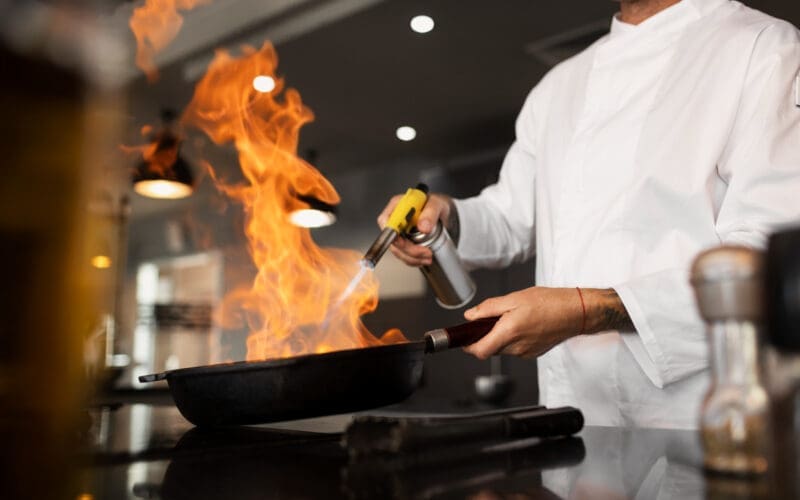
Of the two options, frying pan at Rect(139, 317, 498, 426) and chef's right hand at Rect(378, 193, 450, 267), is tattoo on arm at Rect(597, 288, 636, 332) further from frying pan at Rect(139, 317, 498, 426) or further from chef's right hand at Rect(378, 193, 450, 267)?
chef's right hand at Rect(378, 193, 450, 267)

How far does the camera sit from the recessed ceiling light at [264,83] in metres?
3.05

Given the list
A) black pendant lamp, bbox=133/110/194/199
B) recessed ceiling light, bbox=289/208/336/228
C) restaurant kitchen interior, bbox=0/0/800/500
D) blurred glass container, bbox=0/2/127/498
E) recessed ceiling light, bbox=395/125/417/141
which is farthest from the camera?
blurred glass container, bbox=0/2/127/498

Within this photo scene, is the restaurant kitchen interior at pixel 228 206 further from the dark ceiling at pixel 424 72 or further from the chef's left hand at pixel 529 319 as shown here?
Result: the chef's left hand at pixel 529 319

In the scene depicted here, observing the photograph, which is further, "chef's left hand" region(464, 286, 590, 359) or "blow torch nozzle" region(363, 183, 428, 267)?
"blow torch nozzle" region(363, 183, 428, 267)

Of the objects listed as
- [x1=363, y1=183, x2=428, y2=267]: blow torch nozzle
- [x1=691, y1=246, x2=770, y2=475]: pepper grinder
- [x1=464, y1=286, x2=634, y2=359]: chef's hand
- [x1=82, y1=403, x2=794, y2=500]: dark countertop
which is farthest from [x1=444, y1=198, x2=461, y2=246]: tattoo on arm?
[x1=691, y1=246, x2=770, y2=475]: pepper grinder

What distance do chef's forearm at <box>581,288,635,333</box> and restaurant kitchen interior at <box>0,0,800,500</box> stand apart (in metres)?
0.21

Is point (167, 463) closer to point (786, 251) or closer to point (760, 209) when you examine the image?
point (786, 251)

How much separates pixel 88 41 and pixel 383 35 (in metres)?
1.61

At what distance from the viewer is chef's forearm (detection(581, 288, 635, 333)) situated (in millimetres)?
952

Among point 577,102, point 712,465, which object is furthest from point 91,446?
point 577,102

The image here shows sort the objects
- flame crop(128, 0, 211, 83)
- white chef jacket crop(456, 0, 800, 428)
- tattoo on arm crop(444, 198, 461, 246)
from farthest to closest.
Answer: flame crop(128, 0, 211, 83) < tattoo on arm crop(444, 198, 461, 246) < white chef jacket crop(456, 0, 800, 428)

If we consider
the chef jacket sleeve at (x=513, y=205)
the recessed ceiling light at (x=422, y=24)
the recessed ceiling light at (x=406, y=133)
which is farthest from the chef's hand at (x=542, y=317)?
the recessed ceiling light at (x=406, y=133)

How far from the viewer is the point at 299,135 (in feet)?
13.8

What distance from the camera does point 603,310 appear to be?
37.8 inches
